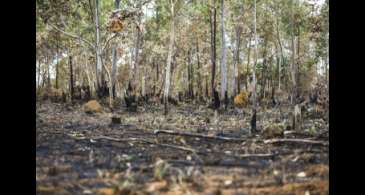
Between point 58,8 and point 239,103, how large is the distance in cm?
624

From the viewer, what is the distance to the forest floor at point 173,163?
3318mm

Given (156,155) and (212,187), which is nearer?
(212,187)

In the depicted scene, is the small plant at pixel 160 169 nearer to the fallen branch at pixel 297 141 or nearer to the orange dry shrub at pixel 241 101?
the fallen branch at pixel 297 141

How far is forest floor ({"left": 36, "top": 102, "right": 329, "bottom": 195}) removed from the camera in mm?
3318

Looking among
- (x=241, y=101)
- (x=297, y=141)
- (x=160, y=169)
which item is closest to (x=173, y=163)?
(x=160, y=169)

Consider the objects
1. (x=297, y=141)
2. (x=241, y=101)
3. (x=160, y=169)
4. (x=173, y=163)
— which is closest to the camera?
(x=160, y=169)

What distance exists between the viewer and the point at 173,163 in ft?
12.0

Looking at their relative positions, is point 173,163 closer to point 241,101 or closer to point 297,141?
point 297,141

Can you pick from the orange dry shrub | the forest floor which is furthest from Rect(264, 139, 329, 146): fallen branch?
the orange dry shrub

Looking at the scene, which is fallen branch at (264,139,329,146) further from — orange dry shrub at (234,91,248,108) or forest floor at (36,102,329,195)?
orange dry shrub at (234,91,248,108)
